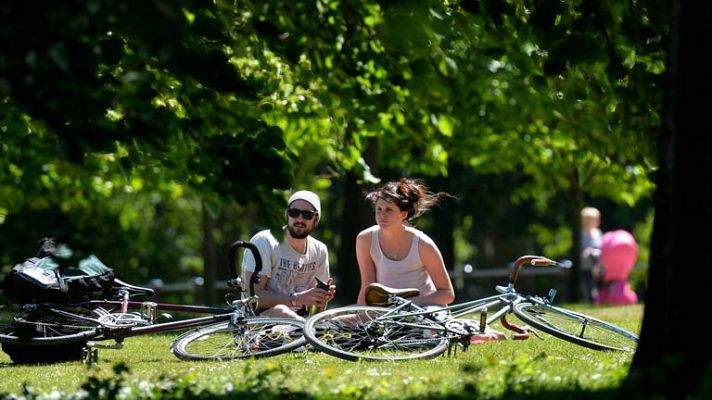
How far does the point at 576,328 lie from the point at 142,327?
3.11 metres

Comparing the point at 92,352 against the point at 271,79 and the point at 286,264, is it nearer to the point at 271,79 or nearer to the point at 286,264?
the point at 286,264

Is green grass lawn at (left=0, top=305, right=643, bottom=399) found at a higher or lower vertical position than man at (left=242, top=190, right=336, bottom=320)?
lower

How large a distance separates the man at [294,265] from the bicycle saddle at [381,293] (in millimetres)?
634

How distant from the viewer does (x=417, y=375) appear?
8.30 m

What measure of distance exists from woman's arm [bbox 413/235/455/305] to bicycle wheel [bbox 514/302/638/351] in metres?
0.74

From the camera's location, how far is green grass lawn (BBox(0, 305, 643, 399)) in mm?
6773

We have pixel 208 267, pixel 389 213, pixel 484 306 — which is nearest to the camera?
pixel 484 306

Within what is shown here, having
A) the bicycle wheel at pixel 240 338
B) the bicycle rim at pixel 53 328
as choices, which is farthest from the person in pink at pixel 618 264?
the bicycle rim at pixel 53 328

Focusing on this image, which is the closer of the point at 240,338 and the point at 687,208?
the point at 687,208

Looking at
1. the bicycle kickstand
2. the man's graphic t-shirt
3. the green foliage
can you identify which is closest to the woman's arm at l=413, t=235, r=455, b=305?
the man's graphic t-shirt

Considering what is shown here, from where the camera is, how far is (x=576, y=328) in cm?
1041

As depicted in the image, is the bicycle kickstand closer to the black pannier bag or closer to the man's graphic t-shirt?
the black pannier bag

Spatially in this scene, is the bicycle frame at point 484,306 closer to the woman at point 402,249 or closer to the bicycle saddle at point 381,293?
the bicycle saddle at point 381,293

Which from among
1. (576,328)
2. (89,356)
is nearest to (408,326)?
(576,328)
